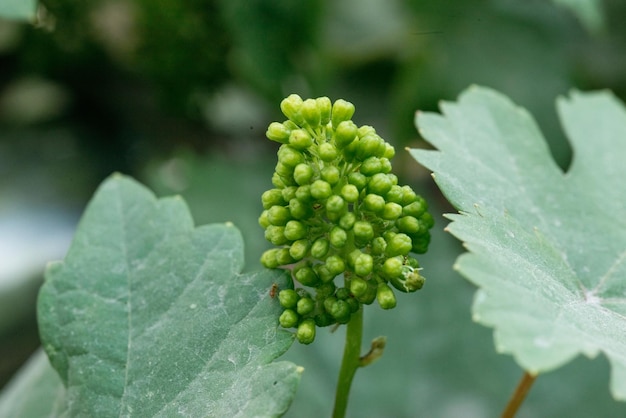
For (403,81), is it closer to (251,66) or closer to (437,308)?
(251,66)

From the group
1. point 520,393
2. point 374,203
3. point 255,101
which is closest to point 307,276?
point 374,203

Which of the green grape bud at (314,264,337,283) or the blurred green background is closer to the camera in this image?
the green grape bud at (314,264,337,283)

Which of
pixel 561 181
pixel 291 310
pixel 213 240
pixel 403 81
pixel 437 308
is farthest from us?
pixel 403 81

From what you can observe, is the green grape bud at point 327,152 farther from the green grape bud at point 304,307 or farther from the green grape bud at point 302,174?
the green grape bud at point 304,307

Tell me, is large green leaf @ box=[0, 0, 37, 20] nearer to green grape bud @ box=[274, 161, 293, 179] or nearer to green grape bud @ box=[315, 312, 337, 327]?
green grape bud @ box=[274, 161, 293, 179]

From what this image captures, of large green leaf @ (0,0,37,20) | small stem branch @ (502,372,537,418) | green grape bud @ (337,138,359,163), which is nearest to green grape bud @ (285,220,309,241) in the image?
green grape bud @ (337,138,359,163)

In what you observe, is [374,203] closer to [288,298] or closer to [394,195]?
[394,195]

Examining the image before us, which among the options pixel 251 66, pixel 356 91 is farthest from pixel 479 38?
pixel 251 66
